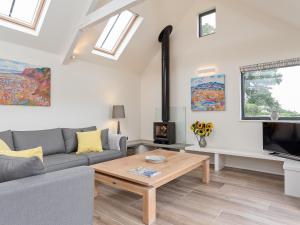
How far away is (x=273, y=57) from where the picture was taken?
369 centimetres

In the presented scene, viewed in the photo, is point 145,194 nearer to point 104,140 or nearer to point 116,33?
point 104,140

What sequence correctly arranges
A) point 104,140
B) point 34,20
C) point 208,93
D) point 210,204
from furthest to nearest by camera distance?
point 208,93
point 104,140
point 34,20
point 210,204

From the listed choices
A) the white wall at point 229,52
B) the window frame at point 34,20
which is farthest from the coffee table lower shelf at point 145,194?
the window frame at point 34,20

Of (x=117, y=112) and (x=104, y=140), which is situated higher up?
(x=117, y=112)

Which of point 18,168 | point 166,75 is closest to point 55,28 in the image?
point 166,75

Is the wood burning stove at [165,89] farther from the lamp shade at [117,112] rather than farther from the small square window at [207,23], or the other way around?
the lamp shade at [117,112]

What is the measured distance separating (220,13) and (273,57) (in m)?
1.46

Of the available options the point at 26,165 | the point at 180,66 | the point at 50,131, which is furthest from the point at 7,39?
the point at 180,66

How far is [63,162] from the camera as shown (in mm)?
2920

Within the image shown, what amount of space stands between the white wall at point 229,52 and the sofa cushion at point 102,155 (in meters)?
1.90

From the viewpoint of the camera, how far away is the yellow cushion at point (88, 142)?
11.4 ft

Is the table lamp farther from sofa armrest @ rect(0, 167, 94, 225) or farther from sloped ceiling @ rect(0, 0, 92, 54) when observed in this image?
sofa armrest @ rect(0, 167, 94, 225)

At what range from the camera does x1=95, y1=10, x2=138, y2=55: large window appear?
4.28 metres

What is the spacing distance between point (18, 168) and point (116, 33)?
3.84 meters
